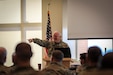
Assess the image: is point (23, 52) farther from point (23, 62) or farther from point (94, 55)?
point (94, 55)

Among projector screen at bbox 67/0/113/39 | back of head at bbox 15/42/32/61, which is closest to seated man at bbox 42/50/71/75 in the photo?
back of head at bbox 15/42/32/61

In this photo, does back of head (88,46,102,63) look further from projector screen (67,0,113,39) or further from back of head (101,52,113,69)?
projector screen (67,0,113,39)

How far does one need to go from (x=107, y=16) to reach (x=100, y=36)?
0.56m

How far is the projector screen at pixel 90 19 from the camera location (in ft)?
21.3

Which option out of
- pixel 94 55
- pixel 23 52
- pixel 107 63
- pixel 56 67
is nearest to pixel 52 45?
pixel 56 67

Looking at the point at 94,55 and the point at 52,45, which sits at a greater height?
the point at 94,55

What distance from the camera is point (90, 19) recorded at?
6.52m

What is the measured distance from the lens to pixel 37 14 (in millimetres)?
7531

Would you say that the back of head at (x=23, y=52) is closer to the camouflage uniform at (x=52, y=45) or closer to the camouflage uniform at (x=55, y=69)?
Result: the camouflage uniform at (x=55, y=69)

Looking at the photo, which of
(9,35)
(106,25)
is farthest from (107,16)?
(9,35)

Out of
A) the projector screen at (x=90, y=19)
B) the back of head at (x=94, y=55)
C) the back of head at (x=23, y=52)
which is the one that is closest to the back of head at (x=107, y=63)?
the back of head at (x=94, y=55)

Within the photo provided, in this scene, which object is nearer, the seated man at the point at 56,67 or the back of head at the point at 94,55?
the back of head at the point at 94,55

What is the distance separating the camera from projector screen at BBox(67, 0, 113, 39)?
648 cm

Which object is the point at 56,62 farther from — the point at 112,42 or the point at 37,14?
the point at 37,14
